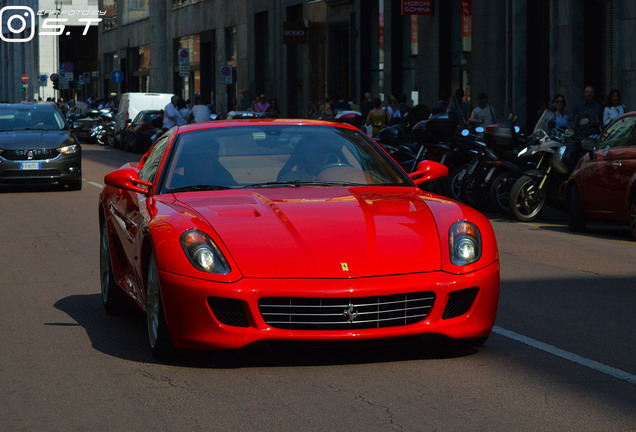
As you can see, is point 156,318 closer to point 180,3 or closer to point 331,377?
point 331,377

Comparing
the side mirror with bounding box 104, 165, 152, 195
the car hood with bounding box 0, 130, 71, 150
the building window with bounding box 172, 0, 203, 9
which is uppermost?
the building window with bounding box 172, 0, 203, 9

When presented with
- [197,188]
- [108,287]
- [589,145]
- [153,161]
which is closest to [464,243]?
[197,188]

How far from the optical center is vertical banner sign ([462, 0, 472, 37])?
1353 inches

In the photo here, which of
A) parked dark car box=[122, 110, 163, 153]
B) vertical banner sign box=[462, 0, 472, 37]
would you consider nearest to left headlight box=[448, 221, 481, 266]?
vertical banner sign box=[462, 0, 472, 37]

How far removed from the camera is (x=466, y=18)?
114ft

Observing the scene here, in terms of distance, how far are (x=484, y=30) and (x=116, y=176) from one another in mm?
26472

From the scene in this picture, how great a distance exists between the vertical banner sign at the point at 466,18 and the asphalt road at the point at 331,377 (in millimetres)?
25452

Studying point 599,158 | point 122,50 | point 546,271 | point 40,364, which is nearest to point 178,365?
point 40,364

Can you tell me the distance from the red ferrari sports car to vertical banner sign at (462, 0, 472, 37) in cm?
2770

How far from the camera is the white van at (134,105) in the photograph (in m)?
44.4

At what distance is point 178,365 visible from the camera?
257 inches

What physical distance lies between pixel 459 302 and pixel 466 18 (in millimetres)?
29055

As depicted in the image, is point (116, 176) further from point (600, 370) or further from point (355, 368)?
point (600, 370)

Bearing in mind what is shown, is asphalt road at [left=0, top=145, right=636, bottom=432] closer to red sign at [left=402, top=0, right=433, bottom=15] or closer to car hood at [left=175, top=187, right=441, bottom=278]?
car hood at [left=175, top=187, right=441, bottom=278]
